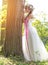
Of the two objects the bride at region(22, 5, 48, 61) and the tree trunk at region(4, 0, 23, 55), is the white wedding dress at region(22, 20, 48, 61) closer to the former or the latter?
the bride at region(22, 5, 48, 61)

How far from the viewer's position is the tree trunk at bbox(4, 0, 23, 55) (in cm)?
625

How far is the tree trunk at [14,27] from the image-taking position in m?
6.25

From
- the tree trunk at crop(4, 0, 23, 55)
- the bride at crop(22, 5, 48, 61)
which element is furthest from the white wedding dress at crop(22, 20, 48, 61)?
the tree trunk at crop(4, 0, 23, 55)

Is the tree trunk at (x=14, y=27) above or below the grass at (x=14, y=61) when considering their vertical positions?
above

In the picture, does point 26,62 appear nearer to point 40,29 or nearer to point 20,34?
point 20,34

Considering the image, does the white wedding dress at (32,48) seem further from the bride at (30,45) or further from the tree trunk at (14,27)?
the tree trunk at (14,27)

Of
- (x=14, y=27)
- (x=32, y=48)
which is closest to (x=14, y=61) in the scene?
(x=32, y=48)

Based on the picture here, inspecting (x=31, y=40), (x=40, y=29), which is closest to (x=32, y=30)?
(x=31, y=40)

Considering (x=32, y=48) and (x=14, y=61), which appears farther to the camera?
(x=32, y=48)

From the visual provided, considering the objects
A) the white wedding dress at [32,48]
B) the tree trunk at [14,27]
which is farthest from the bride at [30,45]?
the tree trunk at [14,27]

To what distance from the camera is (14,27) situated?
6.27m

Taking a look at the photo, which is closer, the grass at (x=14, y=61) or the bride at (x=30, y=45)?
the grass at (x=14, y=61)

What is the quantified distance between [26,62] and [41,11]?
3594 millimetres

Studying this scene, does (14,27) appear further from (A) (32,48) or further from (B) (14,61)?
(B) (14,61)
